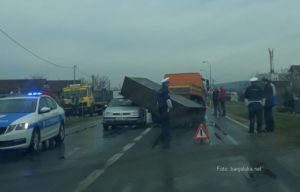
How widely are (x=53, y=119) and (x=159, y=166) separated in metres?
A: 6.03

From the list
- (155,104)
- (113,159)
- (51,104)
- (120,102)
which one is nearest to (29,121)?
(113,159)

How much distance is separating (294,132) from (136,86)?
8673 mm

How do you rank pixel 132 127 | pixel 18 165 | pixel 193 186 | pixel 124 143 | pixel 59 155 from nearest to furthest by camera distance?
pixel 193 186, pixel 18 165, pixel 59 155, pixel 124 143, pixel 132 127

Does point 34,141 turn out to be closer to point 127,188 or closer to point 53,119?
point 53,119

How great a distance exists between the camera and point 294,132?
18.5 meters

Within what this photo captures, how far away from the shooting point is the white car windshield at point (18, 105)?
1505 cm

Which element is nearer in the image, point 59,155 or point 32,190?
point 32,190

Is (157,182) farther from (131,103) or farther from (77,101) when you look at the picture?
(77,101)

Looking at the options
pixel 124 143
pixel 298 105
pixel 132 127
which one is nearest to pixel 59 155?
pixel 124 143

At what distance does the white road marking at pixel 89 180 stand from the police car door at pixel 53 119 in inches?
221

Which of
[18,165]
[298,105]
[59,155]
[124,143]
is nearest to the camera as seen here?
[18,165]

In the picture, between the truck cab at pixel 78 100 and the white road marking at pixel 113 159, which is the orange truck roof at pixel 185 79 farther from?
the white road marking at pixel 113 159

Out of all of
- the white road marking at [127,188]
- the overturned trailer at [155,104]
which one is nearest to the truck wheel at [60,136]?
the overturned trailer at [155,104]

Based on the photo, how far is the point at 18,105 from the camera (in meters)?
15.4
